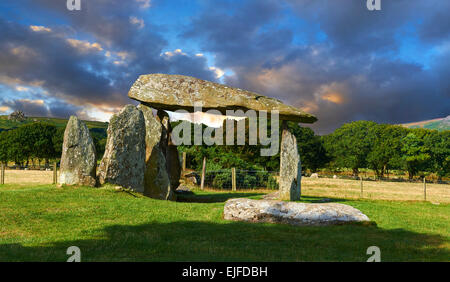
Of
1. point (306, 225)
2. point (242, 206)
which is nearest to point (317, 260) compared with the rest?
point (306, 225)

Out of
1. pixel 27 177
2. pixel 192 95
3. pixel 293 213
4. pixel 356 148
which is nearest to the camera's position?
pixel 293 213

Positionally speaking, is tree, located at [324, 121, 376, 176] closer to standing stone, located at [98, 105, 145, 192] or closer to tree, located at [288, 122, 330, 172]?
tree, located at [288, 122, 330, 172]

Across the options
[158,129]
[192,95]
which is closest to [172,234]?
[158,129]

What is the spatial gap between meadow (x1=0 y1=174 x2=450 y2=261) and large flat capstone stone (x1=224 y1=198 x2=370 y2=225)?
1.05ft

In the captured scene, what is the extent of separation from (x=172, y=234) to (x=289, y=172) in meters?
9.11

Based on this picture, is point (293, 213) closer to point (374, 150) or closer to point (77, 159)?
point (77, 159)

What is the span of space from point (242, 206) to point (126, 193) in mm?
5601

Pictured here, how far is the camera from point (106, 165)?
553 inches

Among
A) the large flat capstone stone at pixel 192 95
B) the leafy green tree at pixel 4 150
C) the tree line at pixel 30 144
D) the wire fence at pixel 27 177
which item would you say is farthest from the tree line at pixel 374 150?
the leafy green tree at pixel 4 150

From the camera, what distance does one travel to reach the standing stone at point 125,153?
14016mm

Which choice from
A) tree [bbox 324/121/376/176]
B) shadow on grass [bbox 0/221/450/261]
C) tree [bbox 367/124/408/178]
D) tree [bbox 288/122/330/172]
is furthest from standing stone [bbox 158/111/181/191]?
tree [bbox 324/121/376/176]

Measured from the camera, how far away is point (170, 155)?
18.2 metres
